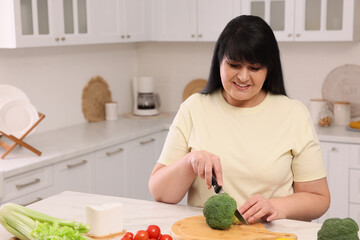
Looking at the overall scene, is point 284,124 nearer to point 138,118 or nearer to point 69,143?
point 69,143

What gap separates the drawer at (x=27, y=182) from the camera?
9.28 ft

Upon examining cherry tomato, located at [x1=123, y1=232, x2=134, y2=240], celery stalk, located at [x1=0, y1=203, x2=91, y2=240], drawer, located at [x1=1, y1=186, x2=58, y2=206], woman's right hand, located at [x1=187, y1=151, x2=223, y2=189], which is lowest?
drawer, located at [x1=1, y1=186, x2=58, y2=206]

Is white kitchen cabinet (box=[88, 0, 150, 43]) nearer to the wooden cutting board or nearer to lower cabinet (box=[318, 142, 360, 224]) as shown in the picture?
lower cabinet (box=[318, 142, 360, 224])

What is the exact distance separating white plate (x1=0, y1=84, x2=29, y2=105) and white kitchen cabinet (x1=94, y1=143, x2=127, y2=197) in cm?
59

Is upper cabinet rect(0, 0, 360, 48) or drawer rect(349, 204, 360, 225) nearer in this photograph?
upper cabinet rect(0, 0, 360, 48)

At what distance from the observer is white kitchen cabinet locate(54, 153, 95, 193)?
319 centimetres

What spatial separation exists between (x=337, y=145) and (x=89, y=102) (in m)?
1.82

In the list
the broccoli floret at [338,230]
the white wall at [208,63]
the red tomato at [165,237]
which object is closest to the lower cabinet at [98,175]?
the white wall at [208,63]

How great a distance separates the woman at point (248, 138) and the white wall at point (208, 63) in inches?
85.0

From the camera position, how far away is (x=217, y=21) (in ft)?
13.5

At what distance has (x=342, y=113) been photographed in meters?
4.02

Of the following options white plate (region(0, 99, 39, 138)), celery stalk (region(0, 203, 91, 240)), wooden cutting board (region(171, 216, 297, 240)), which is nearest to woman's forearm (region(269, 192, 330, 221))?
wooden cutting board (region(171, 216, 297, 240))

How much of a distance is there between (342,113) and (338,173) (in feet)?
1.74

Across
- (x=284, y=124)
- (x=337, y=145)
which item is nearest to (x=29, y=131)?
(x=284, y=124)
